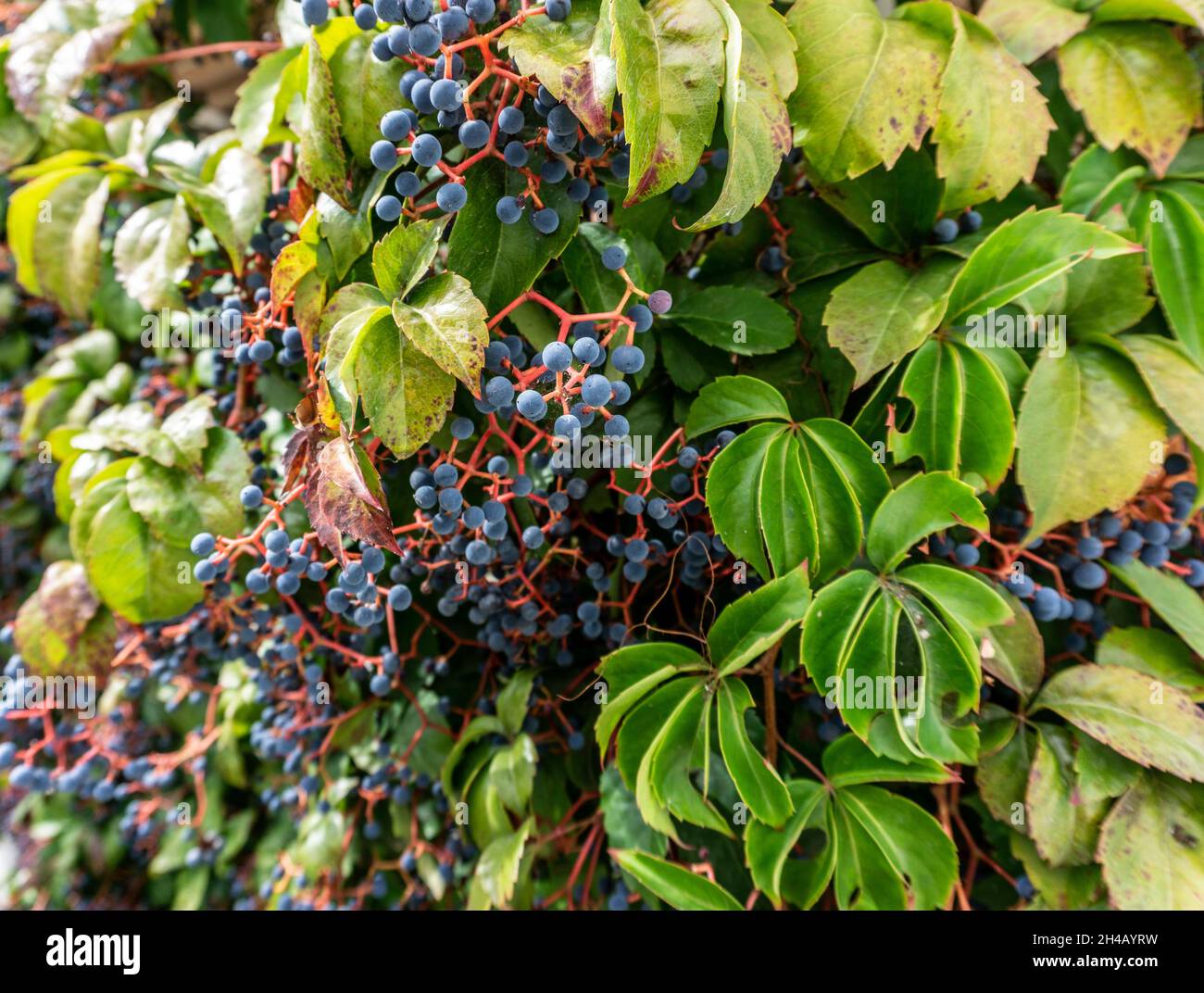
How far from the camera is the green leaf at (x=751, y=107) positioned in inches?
Result: 16.5

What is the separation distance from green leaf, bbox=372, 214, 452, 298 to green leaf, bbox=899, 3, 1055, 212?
37 cm

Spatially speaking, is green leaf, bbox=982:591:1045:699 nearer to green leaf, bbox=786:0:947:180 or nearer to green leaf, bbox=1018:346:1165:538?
green leaf, bbox=1018:346:1165:538

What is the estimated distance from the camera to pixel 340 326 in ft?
1.42

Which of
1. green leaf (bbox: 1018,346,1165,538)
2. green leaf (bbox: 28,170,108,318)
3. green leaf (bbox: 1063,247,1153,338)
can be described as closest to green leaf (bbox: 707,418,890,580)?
green leaf (bbox: 1018,346,1165,538)

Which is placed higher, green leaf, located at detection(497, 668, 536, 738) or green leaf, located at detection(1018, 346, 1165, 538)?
green leaf, located at detection(1018, 346, 1165, 538)

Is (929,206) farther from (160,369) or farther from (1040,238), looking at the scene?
(160,369)

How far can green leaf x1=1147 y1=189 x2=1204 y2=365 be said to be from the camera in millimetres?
564

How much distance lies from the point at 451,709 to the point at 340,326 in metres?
0.45

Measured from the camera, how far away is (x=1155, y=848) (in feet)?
1.78

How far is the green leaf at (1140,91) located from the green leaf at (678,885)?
640mm

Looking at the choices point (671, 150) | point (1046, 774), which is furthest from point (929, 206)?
point (1046, 774)

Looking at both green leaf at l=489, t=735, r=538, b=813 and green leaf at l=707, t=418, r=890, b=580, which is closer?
green leaf at l=707, t=418, r=890, b=580

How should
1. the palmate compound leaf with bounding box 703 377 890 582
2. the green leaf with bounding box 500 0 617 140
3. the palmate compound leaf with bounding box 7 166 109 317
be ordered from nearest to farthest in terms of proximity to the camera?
the green leaf with bounding box 500 0 617 140
the palmate compound leaf with bounding box 703 377 890 582
the palmate compound leaf with bounding box 7 166 109 317

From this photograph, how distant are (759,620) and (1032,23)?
536 millimetres
